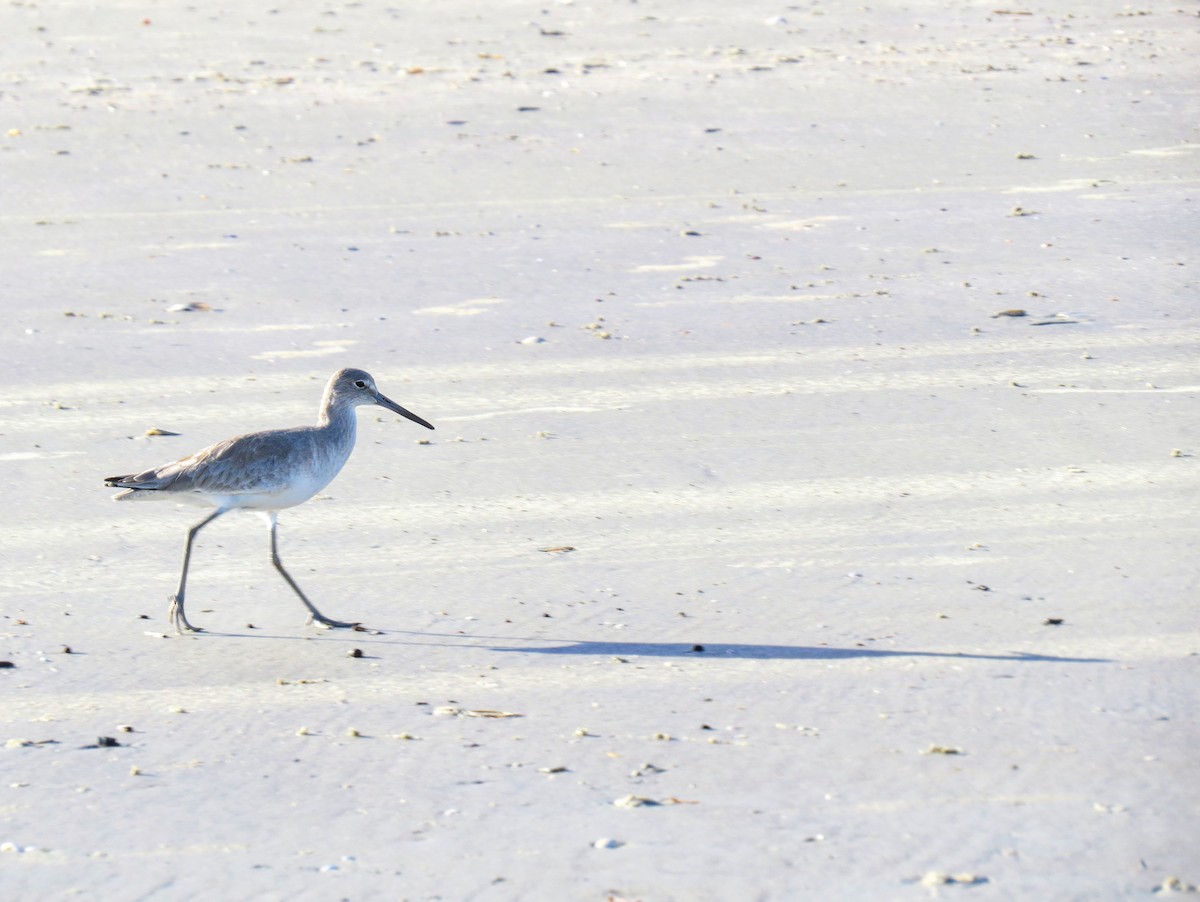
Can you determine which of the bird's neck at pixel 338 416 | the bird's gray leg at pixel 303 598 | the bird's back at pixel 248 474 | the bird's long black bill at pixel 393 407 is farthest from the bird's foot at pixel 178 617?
the bird's long black bill at pixel 393 407

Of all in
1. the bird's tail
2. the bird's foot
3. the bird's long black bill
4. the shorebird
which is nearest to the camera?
the bird's foot

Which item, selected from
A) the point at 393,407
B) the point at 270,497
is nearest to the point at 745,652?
the point at 270,497

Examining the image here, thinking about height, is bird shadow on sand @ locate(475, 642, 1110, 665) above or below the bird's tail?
below

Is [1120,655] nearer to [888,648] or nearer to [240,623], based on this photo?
[888,648]

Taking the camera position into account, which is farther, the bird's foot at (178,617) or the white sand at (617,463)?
the bird's foot at (178,617)

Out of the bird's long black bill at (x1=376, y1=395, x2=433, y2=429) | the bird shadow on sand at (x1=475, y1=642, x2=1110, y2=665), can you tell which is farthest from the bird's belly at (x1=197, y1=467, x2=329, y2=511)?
the bird shadow on sand at (x1=475, y1=642, x2=1110, y2=665)

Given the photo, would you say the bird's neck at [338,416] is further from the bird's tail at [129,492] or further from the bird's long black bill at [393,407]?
the bird's tail at [129,492]

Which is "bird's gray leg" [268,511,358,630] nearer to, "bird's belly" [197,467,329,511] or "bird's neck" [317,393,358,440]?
"bird's belly" [197,467,329,511]

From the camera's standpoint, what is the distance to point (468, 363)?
8516 millimetres

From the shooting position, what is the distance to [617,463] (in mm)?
7238

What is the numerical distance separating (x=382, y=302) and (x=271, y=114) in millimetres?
3891

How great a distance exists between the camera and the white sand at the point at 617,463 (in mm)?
4430

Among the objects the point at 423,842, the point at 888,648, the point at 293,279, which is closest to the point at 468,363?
the point at 293,279

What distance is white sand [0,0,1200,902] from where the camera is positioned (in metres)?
4.43
